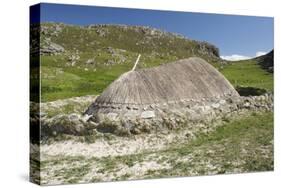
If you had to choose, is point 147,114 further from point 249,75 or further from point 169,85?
point 249,75

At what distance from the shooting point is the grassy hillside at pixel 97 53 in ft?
40.7

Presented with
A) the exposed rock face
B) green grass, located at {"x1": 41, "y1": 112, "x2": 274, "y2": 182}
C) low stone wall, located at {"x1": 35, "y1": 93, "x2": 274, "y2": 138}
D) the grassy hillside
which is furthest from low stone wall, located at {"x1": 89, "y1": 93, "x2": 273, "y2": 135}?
the exposed rock face

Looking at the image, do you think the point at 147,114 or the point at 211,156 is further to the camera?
the point at 211,156

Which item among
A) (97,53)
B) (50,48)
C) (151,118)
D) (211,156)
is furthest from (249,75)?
(50,48)

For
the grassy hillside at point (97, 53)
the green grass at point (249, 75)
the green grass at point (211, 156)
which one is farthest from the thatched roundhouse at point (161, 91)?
the green grass at point (211, 156)

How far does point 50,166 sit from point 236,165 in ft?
13.2

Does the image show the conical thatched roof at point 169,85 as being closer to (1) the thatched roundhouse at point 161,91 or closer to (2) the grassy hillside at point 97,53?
(1) the thatched roundhouse at point 161,91

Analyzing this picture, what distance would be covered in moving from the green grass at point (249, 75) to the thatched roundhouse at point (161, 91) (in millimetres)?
281

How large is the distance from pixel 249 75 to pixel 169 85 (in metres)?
2.10

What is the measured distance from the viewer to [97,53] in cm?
1308

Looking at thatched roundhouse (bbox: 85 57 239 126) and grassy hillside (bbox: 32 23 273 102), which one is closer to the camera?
grassy hillside (bbox: 32 23 273 102)

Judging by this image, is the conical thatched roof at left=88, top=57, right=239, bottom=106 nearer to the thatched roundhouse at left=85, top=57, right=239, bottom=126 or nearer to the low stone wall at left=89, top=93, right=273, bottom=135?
the thatched roundhouse at left=85, top=57, right=239, bottom=126

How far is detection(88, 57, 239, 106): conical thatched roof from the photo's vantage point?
1309 centimetres

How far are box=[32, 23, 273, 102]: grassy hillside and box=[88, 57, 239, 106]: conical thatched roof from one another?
0.14 m
